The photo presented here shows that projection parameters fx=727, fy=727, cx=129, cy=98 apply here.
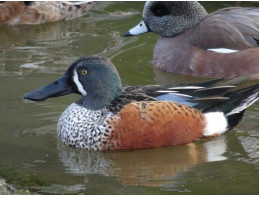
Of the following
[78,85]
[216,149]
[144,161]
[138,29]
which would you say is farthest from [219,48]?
[144,161]

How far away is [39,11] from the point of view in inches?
445

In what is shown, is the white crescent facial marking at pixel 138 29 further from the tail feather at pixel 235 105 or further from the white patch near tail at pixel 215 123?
the white patch near tail at pixel 215 123

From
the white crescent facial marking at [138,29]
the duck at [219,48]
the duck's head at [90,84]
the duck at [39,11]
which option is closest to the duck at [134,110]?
the duck's head at [90,84]

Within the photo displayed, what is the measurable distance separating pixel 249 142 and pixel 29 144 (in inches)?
80.0

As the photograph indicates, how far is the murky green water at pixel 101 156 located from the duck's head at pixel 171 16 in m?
0.49

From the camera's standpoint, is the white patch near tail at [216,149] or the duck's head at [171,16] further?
the duck's head at [171,16]

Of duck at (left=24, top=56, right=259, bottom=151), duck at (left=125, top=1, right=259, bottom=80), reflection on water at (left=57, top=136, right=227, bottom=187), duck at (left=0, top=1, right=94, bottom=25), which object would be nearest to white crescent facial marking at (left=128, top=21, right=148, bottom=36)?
duck at (left=125, top=1, right=259, bottom=80)

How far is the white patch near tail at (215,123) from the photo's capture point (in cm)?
679

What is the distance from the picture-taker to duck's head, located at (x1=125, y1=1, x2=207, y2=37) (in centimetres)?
935

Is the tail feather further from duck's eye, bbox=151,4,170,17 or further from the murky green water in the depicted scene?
duck's eye, bbox=151,4,170,17

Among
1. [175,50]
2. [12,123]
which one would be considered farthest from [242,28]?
[12,123]

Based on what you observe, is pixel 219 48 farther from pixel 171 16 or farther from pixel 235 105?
pixel 235 105

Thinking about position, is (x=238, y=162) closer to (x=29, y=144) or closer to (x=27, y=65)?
(x=29, y=144)

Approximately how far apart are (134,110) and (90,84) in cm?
56
